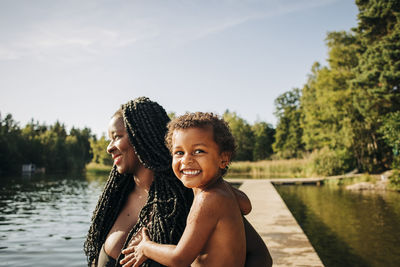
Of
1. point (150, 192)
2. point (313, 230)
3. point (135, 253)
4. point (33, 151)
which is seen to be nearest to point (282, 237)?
point (313, 230)

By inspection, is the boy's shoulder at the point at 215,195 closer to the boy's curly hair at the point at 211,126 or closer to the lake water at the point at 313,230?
the boy's curly hair at the point at 211,126

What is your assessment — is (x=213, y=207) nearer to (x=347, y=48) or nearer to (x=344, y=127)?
(x=344, y=127)

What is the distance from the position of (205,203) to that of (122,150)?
0.71m

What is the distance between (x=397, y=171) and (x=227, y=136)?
17.2 metres

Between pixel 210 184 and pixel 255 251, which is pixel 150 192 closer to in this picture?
pixel 210 184

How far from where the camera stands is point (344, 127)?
24891 mm

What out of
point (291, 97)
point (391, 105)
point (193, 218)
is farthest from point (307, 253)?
point (291, 97)

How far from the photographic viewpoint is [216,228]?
121 cm

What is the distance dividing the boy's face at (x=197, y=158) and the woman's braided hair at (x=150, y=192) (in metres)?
0.31

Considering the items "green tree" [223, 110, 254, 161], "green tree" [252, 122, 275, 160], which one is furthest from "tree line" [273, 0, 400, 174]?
"green tree" [223, 110, 254, 161]

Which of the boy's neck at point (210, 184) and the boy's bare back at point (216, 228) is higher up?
the boy's neck at point (210, 184)

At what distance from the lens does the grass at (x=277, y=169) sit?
28.3m

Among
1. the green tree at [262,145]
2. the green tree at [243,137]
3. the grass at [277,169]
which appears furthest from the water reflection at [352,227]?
the green tree at [243,137]

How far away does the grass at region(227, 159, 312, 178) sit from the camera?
92.8 ft
